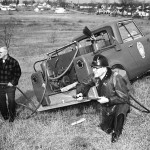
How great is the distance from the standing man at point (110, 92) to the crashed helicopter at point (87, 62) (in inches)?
29.9

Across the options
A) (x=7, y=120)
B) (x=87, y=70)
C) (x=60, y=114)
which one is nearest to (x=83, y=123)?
(x=60, y=114)

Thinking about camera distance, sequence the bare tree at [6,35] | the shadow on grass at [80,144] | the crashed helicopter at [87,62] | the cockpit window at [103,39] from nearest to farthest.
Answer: the shadow on grass at [80,144] → the crashed helicopter at [87,62] → the cockpit window at [103,39] → the bare tree at [6,35]

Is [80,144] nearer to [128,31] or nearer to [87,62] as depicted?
[87,62]

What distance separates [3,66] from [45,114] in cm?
136

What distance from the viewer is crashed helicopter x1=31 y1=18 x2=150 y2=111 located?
5.47 m

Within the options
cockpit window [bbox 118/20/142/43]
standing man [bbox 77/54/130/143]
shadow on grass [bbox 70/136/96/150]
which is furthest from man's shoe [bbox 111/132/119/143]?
cockpit window [bbox 118/20/142/43]

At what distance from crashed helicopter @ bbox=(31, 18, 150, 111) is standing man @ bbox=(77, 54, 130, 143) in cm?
76

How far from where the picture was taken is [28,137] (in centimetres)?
478

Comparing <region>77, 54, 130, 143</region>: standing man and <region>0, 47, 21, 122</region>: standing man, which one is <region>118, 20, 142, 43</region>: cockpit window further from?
<region>0, 47, 21, 122</region>: standing man

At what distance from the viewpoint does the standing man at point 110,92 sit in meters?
4.07

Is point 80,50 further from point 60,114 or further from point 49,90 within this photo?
point 60,114

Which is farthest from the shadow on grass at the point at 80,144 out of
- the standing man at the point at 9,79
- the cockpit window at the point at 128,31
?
the cockpit window at the point at 128,31

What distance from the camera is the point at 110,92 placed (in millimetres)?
4141

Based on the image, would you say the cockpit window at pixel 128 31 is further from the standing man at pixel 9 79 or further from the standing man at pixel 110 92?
the standing man at pixel 9 79
